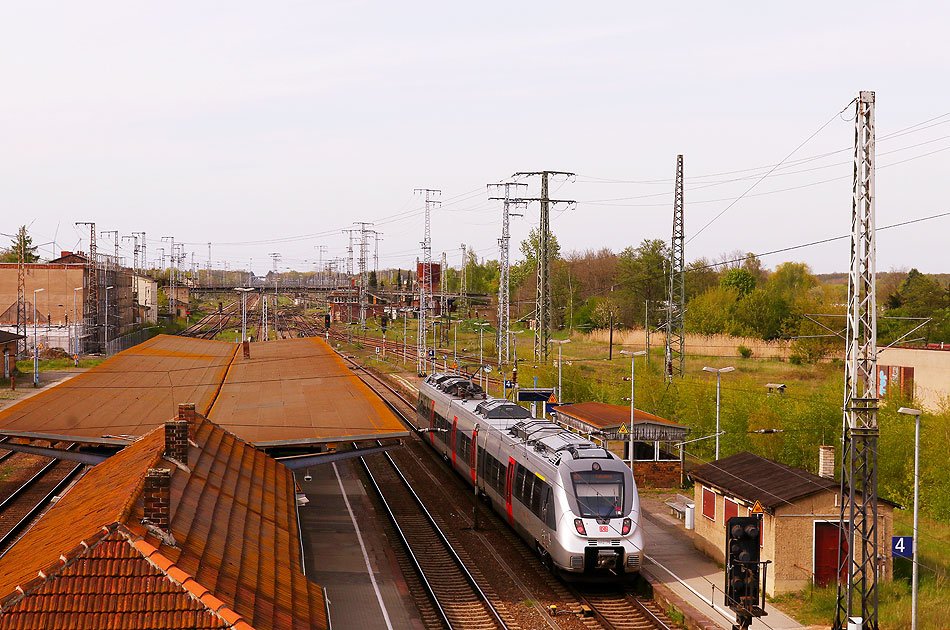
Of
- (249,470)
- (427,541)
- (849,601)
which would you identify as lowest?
(427,541)

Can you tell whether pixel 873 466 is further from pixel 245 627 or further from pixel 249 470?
pixel 249 470

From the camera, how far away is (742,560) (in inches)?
520

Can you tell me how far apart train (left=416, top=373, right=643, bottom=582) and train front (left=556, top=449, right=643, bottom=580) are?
20mm

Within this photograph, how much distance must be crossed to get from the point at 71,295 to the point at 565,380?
1952 inches

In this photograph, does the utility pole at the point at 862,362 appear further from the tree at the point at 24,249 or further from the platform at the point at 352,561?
the tree at the point at 24,249

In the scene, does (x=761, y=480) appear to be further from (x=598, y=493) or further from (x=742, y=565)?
(x=742, y=565)

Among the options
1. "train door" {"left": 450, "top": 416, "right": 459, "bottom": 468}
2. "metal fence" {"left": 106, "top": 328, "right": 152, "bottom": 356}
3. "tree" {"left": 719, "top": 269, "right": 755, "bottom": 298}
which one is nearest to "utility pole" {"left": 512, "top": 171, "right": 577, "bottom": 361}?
"train door" {"left": 450, "top": 416, "right": 459, "bottom": 468}

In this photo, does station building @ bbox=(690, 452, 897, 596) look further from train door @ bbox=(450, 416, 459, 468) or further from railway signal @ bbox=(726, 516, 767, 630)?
train door @ bbox=(450, 416, 459, 468)

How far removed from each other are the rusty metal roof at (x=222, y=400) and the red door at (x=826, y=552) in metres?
11.5

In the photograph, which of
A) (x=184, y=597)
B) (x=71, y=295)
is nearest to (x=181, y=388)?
(x=184, y=597)

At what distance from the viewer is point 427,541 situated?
22375 mm

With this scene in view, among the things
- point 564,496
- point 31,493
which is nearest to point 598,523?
point 564,496

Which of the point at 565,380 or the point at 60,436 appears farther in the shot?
the point at 565,380

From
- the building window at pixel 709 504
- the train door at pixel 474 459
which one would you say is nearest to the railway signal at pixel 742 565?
the building window at pixel 709 504
